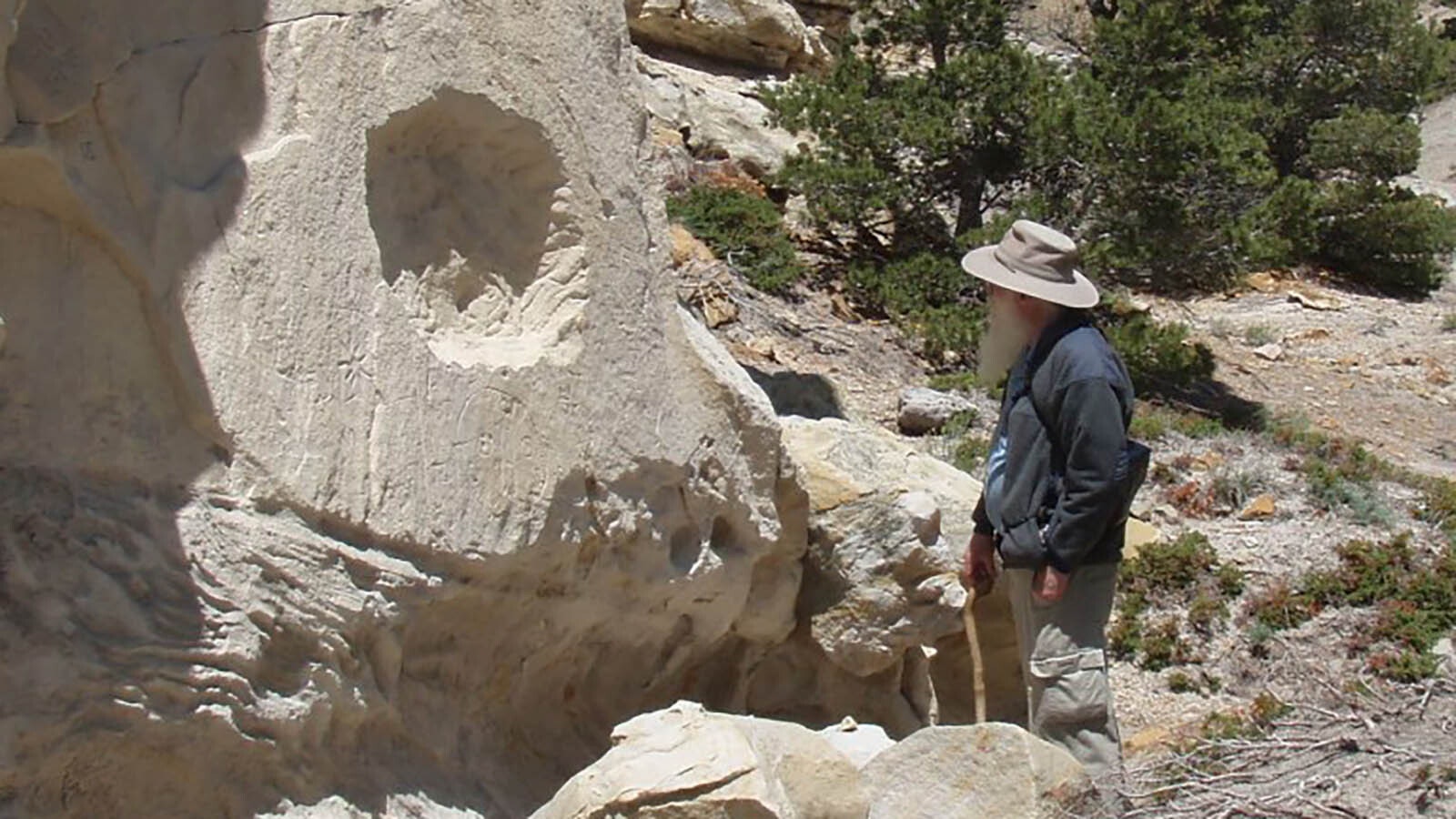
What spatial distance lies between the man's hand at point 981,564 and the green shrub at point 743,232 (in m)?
6.70

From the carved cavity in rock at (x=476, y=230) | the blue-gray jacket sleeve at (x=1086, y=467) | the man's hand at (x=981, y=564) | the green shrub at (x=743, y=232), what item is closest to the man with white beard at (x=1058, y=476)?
the blue-gray jacket sleeve at (x=1086, y=467)

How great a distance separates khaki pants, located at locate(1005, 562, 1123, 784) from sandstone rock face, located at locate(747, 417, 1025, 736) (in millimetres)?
708

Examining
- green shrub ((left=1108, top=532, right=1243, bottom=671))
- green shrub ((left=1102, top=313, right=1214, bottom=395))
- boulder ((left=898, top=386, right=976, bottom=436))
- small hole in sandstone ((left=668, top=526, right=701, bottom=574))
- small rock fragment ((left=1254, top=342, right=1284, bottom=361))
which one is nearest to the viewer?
small hole in sandstone ((left=668, top=526, right=701, bottom=574))

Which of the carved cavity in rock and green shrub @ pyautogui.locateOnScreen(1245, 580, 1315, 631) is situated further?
green shrub @ pyautogui.locateOnScreen(1245, 580, 1315, 631)

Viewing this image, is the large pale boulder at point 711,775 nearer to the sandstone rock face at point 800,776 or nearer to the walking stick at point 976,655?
the sandstone rock face at point 800,776

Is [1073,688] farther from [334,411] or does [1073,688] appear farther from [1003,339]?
[334,411]

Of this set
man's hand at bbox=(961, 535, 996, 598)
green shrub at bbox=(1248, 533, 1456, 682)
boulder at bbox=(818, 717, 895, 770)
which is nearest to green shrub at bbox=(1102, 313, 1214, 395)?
green shrub at bbox=(1248, 533, 1456, 682)

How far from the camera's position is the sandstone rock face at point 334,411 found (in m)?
3.38

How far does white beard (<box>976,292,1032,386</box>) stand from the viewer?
426cm

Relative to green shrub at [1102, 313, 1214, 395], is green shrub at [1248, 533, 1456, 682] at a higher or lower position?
higher

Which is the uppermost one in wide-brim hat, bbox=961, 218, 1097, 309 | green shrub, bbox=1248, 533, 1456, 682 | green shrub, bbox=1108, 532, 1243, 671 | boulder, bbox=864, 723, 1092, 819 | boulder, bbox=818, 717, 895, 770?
wide-brim hat, bbox=961, 218, 1097, 309

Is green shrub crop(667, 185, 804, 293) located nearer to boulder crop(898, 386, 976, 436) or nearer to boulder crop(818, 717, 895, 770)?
boulder crop(898, 386, 976, 436)

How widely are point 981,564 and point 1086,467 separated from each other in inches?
26.6

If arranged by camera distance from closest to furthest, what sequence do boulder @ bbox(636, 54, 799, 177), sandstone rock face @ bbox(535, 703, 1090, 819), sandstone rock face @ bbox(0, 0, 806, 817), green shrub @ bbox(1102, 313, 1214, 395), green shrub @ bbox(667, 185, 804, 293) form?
1. sandstone rock face @ bbox(0, 0, 806, 817)
2. sandstone rock face @ bbox(535, 703, 1090, 819)
3. green shrub @ bbox(667, 185, 804, 293)
4. green shrub @ bbox(1102, 313, 1214, 395)
5. boulder @ bbox(636, 54, 799, 177)
